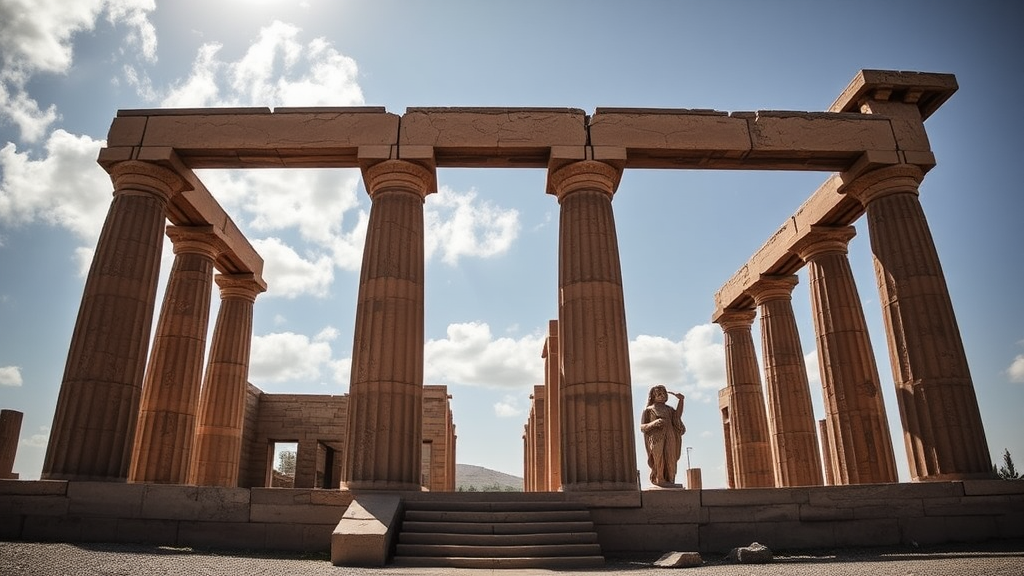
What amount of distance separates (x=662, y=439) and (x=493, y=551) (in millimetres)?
6961

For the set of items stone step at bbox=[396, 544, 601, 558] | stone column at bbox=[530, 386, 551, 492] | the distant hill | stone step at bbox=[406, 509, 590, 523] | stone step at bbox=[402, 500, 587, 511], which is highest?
the distant hill

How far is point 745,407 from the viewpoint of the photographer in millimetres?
24547

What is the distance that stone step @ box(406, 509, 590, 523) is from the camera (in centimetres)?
1195

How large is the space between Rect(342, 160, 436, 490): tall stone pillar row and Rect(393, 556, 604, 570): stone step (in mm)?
3100

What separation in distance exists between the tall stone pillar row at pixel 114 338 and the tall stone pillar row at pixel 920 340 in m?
18.3

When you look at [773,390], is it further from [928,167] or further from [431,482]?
[431,482]

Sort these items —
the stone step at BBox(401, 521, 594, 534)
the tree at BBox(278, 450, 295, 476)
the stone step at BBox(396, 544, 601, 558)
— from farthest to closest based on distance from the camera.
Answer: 1. the tree at BBox(278, 450, 295, 476)
2. the stone step at BBox(401, 521, 594, 534)
3. the stone step at BBox(396, 544, 601, 558)

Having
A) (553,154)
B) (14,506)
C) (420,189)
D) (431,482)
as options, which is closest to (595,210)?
(553,154)

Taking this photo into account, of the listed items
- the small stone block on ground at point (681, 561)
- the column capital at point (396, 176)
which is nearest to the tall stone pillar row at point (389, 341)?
the column capital at point (396, 176)

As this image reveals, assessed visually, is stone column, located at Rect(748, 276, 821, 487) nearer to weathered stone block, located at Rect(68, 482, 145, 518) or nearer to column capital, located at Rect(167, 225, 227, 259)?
weathered stone block, located at Rect(68, 482, 145, 518)

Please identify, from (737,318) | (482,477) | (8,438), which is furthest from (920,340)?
(482,477)

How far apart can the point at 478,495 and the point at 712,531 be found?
15.5 feet

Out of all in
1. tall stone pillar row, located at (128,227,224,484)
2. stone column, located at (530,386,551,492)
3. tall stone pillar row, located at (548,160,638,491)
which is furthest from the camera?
stone column, located at (530,386,551,492)

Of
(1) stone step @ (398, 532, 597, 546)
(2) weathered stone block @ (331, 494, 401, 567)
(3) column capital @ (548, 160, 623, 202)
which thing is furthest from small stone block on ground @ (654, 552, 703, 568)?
(3) column capital @ (548, 160, 623, 202)
